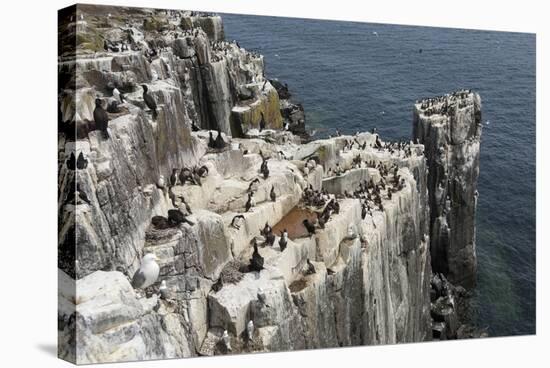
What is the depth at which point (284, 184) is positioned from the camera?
31250 mm

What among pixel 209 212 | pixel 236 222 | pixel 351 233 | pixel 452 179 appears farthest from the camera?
pixel 452 179

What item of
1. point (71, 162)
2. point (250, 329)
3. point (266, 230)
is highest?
point (71, 162)

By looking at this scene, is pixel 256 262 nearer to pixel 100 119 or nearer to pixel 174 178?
pixel 174 178

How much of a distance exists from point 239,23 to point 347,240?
33.2ft

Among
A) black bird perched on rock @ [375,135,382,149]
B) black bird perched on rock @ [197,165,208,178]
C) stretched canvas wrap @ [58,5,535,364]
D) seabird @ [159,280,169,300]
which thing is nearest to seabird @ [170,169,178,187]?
stretched canvas wrap @ [58,5,535,364]

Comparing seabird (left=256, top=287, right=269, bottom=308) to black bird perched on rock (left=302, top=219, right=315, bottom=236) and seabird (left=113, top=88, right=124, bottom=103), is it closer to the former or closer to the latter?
black bird perched on rock (left=302, top=219, right=315, bottom=236)

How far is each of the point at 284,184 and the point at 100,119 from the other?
35.4 ft

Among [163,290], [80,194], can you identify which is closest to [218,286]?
[163,290]

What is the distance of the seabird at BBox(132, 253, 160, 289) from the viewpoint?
2241cm

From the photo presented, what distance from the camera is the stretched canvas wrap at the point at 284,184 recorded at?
72.6ft

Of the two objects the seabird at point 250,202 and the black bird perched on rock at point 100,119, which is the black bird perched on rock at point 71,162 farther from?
the seabird at point 250,202

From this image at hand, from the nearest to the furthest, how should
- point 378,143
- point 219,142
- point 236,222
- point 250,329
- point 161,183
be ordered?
point 250,329, point 161,183, point 236,222, point 219,142, point 378,143

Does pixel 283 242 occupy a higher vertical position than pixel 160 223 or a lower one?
lower

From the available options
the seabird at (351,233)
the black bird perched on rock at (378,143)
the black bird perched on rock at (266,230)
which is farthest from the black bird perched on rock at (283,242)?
the black bird perched on rock at (378,143)
